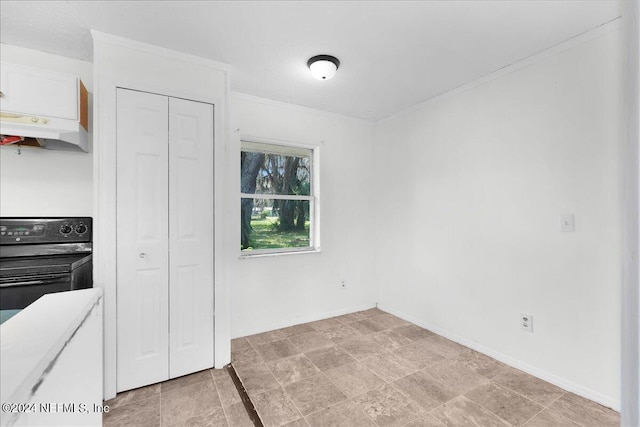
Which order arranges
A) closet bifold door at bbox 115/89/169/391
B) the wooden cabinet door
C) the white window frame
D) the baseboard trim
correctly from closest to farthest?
the wooden cabinet door, the baseboard trim, closet bifold door at bbox 115/89/169/391, the white window frame

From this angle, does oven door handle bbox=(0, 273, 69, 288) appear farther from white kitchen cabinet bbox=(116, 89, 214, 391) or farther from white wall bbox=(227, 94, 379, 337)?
white wall bbox=(227, 94, 379, 337)

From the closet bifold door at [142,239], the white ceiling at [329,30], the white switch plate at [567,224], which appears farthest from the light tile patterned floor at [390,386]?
the white ceiling at [329,30]

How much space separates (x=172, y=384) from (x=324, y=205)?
2.22 meters

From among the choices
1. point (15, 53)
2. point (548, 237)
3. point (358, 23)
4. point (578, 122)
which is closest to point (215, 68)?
point (358, 23)

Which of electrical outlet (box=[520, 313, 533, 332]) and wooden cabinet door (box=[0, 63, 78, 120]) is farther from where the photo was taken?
electrical outlet (box=[520, 313, 533, 332])

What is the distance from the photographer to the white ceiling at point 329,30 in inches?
69.7

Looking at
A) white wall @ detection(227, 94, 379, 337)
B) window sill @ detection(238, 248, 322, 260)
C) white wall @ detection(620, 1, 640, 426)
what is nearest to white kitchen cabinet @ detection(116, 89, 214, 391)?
white wall @ detection(227, 94, 379, 337)

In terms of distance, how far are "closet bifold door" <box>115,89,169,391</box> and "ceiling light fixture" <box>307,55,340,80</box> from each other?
116 centimetres

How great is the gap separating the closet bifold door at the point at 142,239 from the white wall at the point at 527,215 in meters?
2.53

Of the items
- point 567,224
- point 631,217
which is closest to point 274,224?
point 567,224

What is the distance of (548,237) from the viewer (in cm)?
221

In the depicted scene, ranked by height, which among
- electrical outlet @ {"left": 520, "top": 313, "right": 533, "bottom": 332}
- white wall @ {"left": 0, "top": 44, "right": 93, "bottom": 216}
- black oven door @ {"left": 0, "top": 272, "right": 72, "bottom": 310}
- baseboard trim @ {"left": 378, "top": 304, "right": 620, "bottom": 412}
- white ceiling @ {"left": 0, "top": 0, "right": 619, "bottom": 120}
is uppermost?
white ceiling @ {"left": 0, "top": 0, "right": 619, "bottom": 120}

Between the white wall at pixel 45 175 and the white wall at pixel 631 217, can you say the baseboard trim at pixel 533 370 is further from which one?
the white wall at pixel 45 175

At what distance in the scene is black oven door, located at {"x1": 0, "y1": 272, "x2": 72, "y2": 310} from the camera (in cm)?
169
